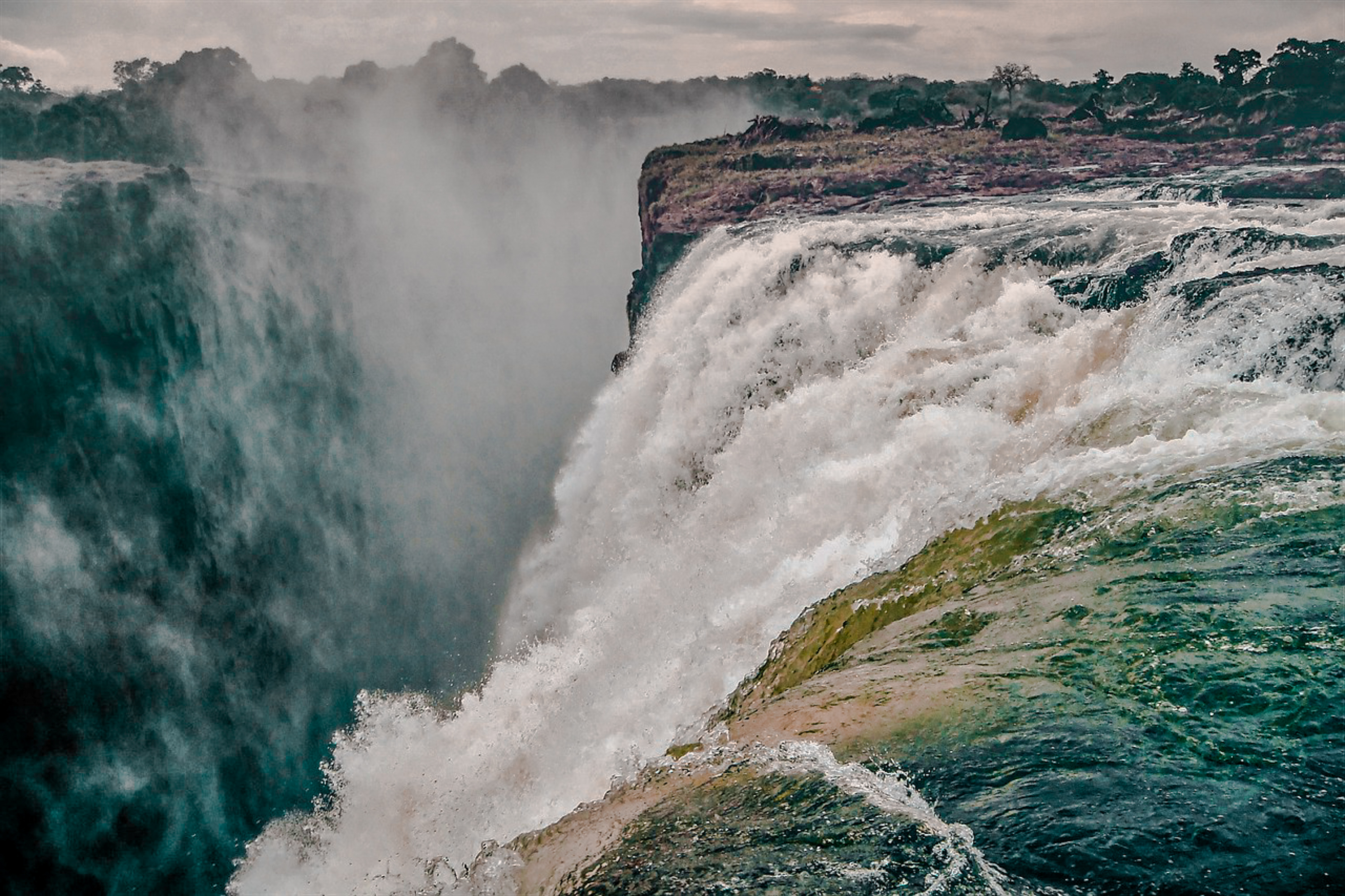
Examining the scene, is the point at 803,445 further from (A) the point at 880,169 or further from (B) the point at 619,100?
(B) the point at 619,100

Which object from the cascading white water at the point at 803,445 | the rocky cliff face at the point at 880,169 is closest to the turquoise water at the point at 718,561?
the cascading white water at the point at 803,445

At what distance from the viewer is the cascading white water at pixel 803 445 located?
10.4 m

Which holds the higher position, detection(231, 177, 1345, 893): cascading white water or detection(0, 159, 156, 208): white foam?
detection(0, 159, 156, 208): white foam

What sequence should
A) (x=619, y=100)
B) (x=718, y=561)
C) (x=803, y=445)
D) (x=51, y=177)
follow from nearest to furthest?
(x=718, y=561), (x=803, y=445), (x=51, y=177), (x=619, y=100)

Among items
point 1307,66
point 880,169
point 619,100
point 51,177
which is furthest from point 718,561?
point 619,100

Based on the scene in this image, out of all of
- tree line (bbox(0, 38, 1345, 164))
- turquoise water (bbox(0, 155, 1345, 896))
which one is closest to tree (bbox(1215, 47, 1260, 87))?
tree line (bbox(0, 38, 1345, 164))

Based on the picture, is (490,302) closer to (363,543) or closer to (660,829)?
(363,543)

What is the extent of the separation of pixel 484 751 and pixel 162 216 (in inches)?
1042

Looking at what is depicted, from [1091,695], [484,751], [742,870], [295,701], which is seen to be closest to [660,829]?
[742,870]

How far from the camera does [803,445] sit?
15.9 meters

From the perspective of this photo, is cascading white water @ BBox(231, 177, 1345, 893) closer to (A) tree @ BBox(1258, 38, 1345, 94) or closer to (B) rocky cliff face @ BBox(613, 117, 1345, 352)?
(B) rocky cliff face @ BBox(613, 117, 1345, 352)

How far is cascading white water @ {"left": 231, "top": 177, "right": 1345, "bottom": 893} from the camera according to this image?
10.4 m

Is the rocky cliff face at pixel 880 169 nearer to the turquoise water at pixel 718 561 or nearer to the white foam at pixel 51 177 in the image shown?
the turquoise water at pixel 718 561

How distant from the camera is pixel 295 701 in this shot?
2742 cm
